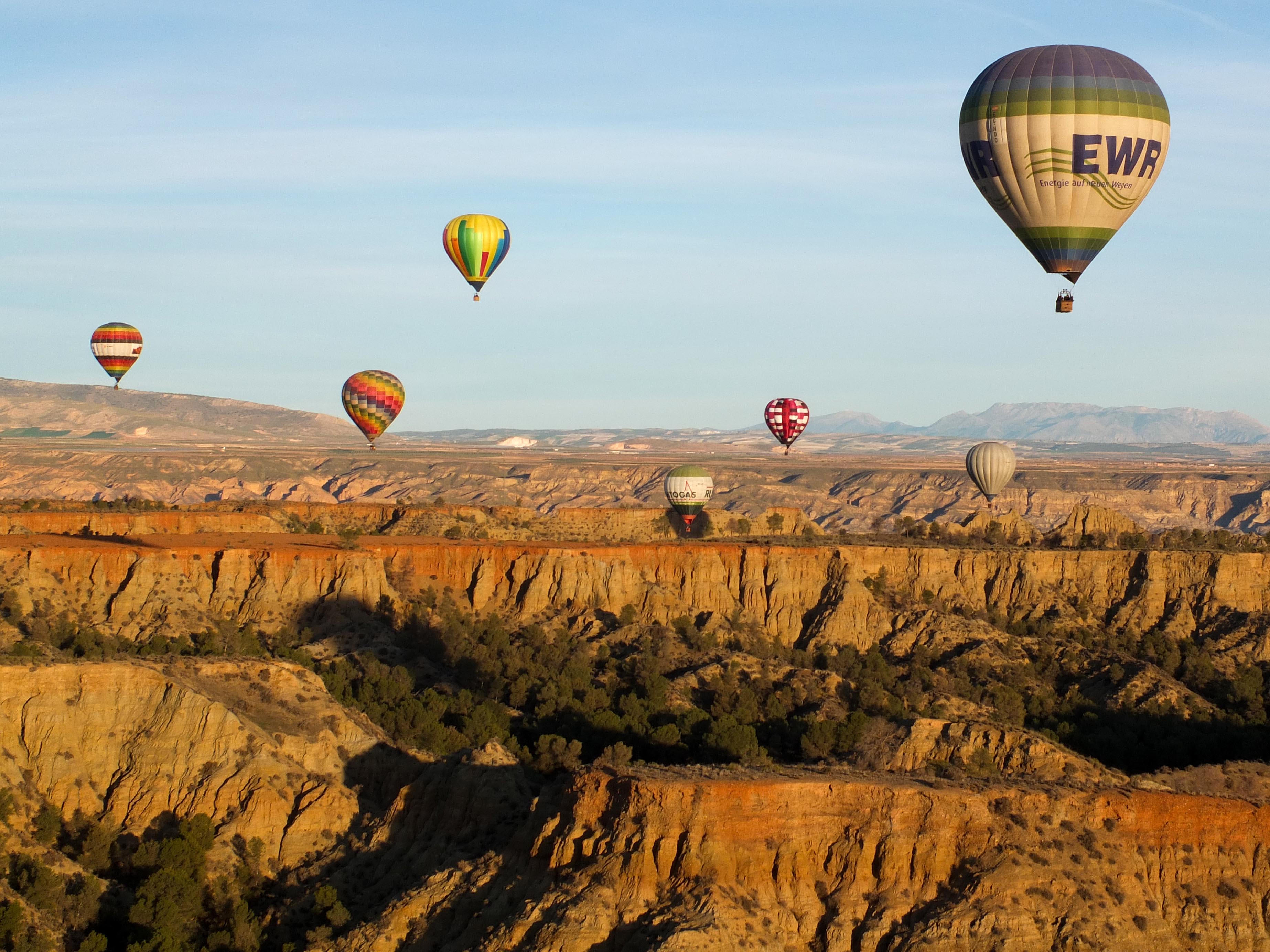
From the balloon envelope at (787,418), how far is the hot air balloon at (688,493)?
44.9ft

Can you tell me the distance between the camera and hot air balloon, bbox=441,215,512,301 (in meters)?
106

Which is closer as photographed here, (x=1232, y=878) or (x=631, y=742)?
(x=1232, y=878)

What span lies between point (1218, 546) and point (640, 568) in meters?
37.9

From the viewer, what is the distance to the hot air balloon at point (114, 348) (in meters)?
138

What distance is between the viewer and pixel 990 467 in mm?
127125

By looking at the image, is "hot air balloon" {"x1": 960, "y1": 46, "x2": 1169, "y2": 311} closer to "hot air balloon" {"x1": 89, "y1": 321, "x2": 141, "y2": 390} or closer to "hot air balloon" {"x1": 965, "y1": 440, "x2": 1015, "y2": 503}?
"hot air balloon" {"x1": 965, "y1": 440, "x2": 1015, "y2": 503}

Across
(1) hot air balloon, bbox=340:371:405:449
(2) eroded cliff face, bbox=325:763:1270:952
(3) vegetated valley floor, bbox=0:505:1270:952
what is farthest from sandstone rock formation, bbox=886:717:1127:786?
(1) hot air balloon, bbox=340:371:405:449

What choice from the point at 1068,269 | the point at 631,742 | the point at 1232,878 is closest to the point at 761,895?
the point at 1232,878

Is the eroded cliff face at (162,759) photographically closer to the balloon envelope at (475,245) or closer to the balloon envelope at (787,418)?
the balloon envelope at (475,245)

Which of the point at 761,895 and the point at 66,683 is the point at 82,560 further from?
the point at 761,895

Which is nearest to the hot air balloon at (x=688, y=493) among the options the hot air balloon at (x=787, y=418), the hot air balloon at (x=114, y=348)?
the hot air balloon at (x=787, y=418)

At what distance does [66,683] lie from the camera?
170ft

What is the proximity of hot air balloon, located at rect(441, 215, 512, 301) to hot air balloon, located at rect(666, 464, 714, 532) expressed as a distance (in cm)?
2149

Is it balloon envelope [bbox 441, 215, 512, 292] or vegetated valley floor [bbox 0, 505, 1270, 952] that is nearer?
vegetated valley floor [bbox 0, 505, 1270, 952]
